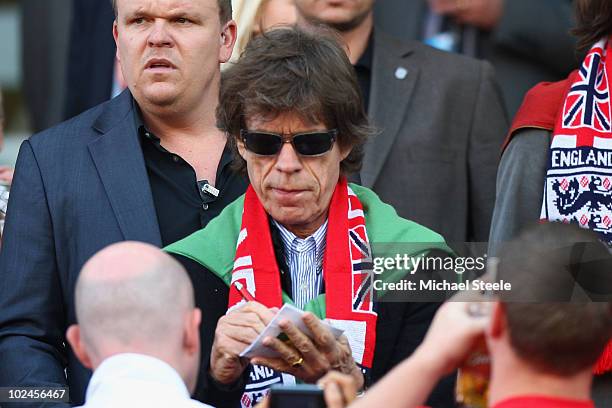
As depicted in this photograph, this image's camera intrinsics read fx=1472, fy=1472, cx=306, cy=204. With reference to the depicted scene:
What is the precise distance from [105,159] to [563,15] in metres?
2.48

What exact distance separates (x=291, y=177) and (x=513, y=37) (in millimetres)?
2484

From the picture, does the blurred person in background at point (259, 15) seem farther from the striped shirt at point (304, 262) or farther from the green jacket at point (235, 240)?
the striped shirt at point (304, 262)

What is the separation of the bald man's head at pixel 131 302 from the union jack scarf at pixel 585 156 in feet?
5.59

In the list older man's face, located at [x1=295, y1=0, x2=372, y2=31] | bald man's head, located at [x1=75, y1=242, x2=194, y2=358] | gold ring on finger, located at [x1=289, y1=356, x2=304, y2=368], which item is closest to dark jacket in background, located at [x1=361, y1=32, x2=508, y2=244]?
older man's face, located at [x1=295, y1=0, x2=372, y2=31]

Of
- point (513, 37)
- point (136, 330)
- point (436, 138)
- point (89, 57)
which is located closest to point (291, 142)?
point (136, 330)

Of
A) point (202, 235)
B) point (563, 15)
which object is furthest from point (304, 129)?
point (563, 15)

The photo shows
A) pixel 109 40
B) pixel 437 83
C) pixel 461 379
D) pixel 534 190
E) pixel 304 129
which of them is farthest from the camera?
pixel 109 40

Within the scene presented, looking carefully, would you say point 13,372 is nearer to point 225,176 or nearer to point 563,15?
point 225,176

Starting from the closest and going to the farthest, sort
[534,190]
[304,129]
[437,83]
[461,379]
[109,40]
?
[461,379]
[304,129]
[534,190]
[437,83]
[109,40]

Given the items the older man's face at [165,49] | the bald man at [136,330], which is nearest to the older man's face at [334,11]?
the older man's face at [165,49]

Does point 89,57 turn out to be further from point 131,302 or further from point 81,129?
point 131,302

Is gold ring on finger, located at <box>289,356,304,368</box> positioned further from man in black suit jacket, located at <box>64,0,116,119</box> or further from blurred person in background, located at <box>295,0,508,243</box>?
man in black suit jacket, located at <box>64,0,116,119</box>

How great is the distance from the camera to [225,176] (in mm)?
5293

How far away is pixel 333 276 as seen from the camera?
15.0 ft
